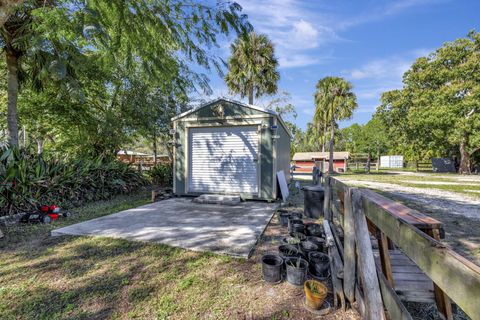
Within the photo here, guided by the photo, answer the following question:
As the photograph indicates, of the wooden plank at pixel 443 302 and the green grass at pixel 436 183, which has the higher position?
the wooden plank at pixel 443 302

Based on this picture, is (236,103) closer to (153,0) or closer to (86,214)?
(153,0)

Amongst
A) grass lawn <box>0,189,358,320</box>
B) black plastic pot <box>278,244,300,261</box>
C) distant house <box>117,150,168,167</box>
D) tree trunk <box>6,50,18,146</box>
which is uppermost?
tree trunk <box>6,50,18,146</box>

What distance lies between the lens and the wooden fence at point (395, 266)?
683mm

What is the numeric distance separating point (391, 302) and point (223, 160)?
5754mm

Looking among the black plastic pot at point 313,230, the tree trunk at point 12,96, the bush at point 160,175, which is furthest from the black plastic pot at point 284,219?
the tree trunk at point 12,96

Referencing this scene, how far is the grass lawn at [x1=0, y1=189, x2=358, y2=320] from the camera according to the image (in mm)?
1932

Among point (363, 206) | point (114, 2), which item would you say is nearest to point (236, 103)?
point (114, 2)

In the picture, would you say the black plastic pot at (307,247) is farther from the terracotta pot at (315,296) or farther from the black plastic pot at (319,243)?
the terracotta pot at (315,296)

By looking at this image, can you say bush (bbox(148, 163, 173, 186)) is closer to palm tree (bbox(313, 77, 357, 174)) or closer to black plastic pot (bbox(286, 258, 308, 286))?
black plastic pot (bbox(286, 258, 308, 286))

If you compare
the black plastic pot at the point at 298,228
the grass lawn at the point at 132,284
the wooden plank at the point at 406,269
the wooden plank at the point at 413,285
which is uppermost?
the wooden plank at the point at 406,269

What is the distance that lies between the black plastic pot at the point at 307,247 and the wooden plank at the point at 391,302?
1236 mm

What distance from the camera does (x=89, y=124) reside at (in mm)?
8445

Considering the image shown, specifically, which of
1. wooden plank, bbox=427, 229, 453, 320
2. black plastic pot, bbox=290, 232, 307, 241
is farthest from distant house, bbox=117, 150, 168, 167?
wooden plank, bbox=427, 229, 453, 320

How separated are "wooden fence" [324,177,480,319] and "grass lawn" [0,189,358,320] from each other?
404mm
